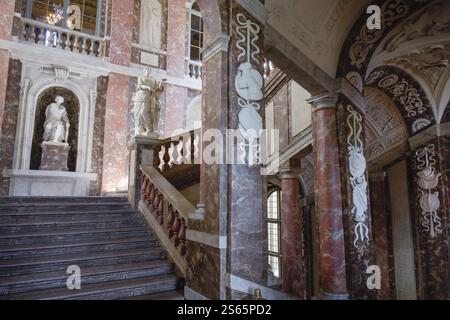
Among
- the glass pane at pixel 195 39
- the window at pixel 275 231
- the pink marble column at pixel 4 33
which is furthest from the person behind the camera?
the glass pane at pixel 195 39

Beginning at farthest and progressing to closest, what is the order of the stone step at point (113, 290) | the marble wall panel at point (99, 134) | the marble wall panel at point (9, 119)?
the marble wall panel at point (99, 134) < the marble wall panel at point (9, 119) < the stone step at point (113, 290)

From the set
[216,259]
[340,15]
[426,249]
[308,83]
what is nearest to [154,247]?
[216,259]

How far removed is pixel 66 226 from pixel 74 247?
0.52m

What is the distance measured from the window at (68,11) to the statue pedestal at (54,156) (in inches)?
141

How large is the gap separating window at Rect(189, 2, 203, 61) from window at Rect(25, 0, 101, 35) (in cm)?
316

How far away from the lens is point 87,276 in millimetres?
3104

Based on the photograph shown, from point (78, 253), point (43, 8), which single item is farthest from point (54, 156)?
point (43, 8)

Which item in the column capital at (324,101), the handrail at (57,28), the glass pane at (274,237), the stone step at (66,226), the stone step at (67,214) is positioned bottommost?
the glass pane at (274,237)

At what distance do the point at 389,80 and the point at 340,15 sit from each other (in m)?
2.80

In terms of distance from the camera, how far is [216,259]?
2.70 m

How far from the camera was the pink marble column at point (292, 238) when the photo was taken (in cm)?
617

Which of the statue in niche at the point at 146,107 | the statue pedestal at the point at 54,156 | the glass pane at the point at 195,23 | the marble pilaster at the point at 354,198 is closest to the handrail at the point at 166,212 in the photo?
the statue in niche at the point at 146,107

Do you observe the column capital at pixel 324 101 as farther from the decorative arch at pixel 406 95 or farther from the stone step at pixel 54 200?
the stone step at pixel 54 200

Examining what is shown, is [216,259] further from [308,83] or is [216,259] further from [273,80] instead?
[273,80]
